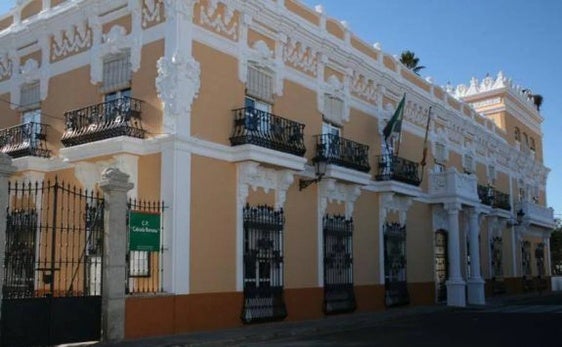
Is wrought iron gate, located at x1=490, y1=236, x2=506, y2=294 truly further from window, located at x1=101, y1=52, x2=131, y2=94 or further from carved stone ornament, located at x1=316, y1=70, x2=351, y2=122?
window, located at x1=101, y1=52, x2=131, y2=94

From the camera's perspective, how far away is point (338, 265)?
1944 centimetres

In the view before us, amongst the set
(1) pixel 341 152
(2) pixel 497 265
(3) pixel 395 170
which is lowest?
(2) pixel 497 265

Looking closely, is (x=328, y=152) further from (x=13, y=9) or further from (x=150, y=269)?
(x=13, y=9)

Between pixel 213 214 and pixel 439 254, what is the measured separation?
13.9 m

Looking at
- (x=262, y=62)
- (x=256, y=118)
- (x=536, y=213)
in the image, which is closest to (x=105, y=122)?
(x=256, y=118)

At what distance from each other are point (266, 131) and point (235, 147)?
1.01 m

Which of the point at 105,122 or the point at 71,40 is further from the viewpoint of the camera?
the point at 71,40

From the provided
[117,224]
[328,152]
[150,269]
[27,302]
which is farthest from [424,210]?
[27,302]

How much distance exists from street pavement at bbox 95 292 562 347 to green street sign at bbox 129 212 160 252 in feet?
6.03

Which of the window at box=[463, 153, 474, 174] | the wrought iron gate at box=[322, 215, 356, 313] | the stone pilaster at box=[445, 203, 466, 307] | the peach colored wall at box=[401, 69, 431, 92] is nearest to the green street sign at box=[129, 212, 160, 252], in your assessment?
the wrought iron gate at box=[322, 215, 356, 313]

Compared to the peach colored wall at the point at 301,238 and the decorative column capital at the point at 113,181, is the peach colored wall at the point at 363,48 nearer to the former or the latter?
the peach colored wall at the point at 301,238

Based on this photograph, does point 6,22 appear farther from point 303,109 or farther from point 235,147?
point 303,109

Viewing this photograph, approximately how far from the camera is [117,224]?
12445 millimetres

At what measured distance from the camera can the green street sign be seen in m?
13.0
